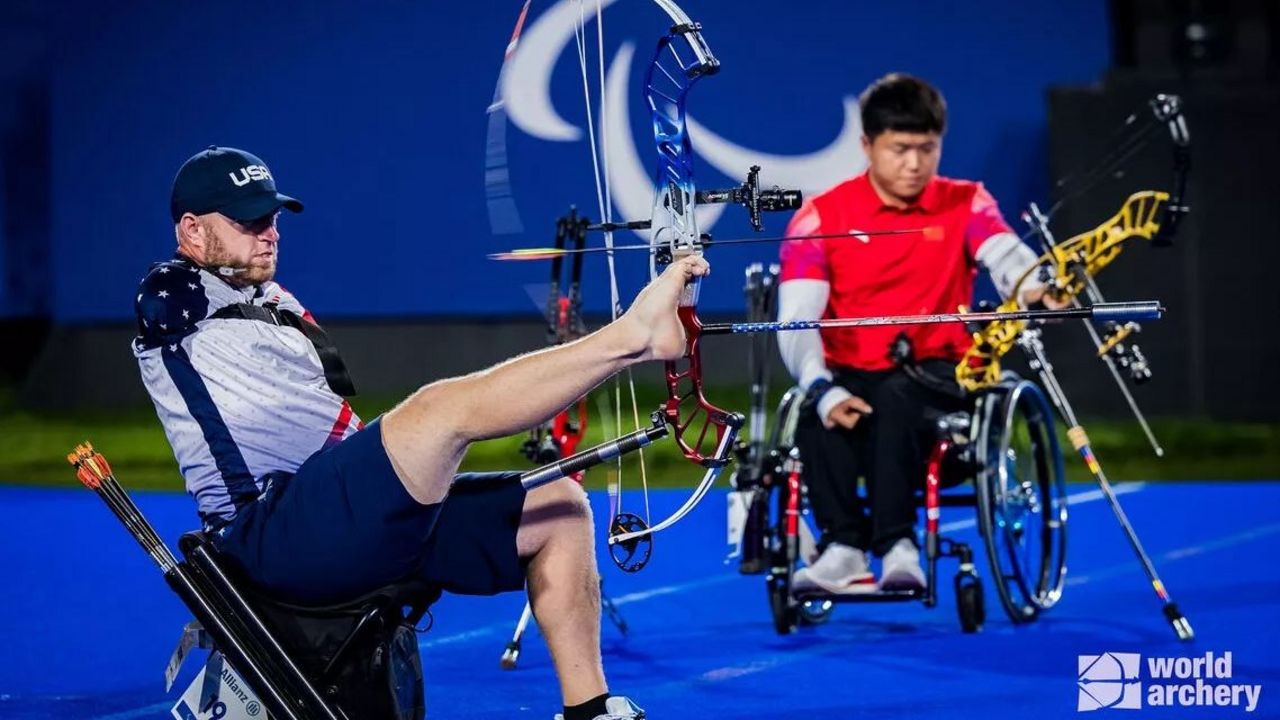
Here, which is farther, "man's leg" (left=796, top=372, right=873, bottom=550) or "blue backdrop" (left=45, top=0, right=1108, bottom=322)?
"blue backdrop" (left=45, top=0, right=1108, bottom=322)

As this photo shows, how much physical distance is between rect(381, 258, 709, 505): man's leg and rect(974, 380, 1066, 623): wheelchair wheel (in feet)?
5.44

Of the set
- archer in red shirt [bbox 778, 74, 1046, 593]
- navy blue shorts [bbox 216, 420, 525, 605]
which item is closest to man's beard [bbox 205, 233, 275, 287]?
navy blue shorts [bbox 216, 420, 525, 605]

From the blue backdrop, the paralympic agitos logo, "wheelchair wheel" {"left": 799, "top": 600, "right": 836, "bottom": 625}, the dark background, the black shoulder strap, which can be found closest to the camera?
the black shoulder strap

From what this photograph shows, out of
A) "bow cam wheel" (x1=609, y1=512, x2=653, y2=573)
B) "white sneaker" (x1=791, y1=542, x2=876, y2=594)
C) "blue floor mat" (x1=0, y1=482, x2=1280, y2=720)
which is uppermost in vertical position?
"bow cam wheel" (x1=609, y1=512, x2=653, y2=573)

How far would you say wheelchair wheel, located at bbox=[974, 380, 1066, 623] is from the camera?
173 inches

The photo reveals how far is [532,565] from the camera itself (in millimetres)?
3213

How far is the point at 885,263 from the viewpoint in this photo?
4711 mm

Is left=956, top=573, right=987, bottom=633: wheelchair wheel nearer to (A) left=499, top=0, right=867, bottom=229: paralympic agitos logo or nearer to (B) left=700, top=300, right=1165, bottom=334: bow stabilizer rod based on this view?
(B) left=700, top=300, right=1165, bottom=334: bow stabilizer rod

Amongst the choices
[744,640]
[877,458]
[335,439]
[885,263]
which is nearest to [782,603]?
[744,640]

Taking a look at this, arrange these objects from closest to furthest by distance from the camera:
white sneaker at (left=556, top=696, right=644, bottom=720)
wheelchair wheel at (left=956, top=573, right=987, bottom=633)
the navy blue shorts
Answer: the navy blue shorts, white sneaker at (left=556, top=696, right=644, bottom=720), wheelchair wheel at (left=956, top=573, right=987, bottom=633)

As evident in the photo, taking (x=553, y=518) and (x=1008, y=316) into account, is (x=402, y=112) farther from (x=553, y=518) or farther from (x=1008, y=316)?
(x=1008, y=316)

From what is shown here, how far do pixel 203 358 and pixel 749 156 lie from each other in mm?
5305

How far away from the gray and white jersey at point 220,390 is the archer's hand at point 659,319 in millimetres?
729

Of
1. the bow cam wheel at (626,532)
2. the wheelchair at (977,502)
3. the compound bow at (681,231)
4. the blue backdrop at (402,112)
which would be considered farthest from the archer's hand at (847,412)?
the blue backdrop at (402,112)
